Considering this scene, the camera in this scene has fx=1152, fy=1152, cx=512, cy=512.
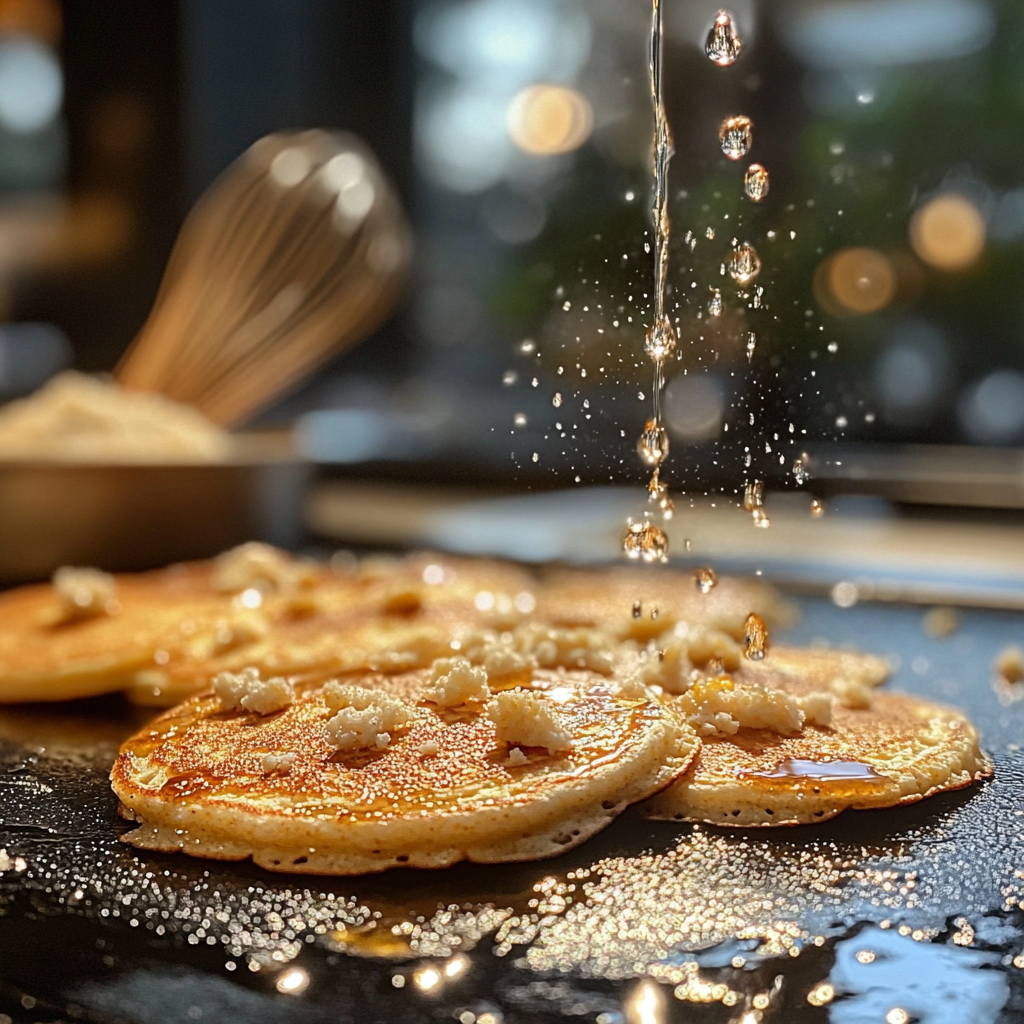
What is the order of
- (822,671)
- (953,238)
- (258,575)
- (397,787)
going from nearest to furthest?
(397,787)
(822,671)
(258,575)
(953,238)

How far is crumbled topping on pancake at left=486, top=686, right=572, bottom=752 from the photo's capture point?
80cm

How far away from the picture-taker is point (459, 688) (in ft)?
2.88

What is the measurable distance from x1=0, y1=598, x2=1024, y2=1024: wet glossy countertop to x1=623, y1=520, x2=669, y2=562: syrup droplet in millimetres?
289

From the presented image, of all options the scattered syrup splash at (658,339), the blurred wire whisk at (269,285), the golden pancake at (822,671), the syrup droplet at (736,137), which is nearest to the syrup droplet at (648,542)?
the scattered syrup splash at (658,339)

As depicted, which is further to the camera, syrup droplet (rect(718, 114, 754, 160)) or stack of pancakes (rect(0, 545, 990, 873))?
syrup droplet (rect(718, 114, 754, 160))

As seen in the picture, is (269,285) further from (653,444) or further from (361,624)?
(653,444)

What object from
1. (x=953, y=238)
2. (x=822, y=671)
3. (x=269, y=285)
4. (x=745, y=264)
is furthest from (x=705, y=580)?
(x=953, y=238)

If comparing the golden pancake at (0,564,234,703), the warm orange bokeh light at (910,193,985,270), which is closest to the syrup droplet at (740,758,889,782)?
A: the golden pancake at (0,564,234,703)

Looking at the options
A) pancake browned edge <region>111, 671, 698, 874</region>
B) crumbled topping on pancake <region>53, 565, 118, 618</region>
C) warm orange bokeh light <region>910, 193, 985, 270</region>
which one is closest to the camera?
pancake browned edge <region>111, 671, 698, 874</region>

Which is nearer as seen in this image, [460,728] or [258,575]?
[460,728]

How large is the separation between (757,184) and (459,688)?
0.52 metres

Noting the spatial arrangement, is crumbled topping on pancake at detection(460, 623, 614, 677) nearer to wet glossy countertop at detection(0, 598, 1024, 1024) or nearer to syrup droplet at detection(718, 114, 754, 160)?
wet glossy countertop at detection(0, 598, 1024, 1024)

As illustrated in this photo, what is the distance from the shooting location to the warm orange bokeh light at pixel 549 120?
3.86m

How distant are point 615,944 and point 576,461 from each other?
0.46 meters
